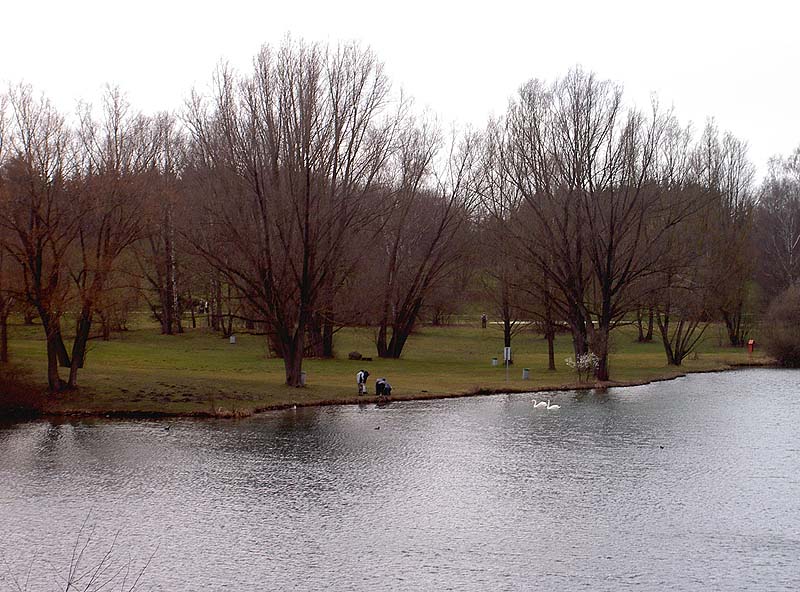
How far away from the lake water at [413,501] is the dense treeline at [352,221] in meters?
7.74

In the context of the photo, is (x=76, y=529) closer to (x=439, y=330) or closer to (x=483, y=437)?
(x=483, y=437)

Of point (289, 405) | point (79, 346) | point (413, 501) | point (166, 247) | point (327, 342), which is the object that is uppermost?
point (166, 247)

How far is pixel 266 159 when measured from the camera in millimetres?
35938

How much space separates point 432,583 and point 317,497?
5.85 meters

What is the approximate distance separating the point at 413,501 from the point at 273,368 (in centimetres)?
2861

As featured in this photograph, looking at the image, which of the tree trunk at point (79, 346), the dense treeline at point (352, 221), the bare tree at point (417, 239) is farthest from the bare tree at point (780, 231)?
the tree trunk at point (79, 346)

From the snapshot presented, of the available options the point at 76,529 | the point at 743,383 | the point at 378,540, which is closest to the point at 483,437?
the point at 378,540

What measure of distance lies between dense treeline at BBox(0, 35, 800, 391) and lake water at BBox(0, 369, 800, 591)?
7.74 meters

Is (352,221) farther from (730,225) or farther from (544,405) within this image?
(730,225)

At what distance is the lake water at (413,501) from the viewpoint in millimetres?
14391

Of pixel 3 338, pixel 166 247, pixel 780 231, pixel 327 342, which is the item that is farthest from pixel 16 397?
pixel 780 231

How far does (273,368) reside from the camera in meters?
46.8

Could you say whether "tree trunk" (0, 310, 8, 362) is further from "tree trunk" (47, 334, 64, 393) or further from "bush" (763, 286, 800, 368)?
"bush" (763, 286, 800, 368)

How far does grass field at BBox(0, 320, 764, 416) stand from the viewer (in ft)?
107
